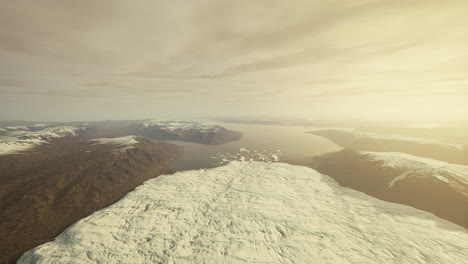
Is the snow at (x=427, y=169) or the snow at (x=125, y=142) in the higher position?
the snow at (x=427, y=169)

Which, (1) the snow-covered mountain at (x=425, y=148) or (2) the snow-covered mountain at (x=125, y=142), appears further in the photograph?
(2) the snow-covered mountain at (x=125, y=142)

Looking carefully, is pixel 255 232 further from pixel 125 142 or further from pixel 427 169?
pixel 125 142

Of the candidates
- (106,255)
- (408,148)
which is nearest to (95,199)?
(106,255)

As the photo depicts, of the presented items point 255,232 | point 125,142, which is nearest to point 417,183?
point 255,232

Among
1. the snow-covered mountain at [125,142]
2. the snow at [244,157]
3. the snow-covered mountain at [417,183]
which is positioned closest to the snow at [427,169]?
the snow-covered mountain at [417,183]

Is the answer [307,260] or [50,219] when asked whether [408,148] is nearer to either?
[307,260]

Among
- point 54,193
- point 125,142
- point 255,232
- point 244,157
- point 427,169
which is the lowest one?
point 54,193

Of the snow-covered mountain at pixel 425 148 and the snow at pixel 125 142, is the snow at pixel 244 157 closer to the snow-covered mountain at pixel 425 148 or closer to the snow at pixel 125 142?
the snow at pixel 125 142

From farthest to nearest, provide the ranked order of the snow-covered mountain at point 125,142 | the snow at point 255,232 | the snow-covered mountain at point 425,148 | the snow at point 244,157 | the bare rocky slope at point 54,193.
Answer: the snow-covered mountain at point 125,142 → the snow at point 244,157 → the snow-covered mountain at point 425,148 → the bare rocky slope at point 54,193 → the snow at point 255,232
